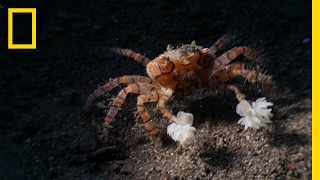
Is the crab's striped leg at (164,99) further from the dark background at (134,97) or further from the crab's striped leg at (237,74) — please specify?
the crab's striped leg at (237,74)

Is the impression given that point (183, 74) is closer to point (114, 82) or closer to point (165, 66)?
point (165, 66)

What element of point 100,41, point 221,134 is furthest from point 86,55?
point 221,134

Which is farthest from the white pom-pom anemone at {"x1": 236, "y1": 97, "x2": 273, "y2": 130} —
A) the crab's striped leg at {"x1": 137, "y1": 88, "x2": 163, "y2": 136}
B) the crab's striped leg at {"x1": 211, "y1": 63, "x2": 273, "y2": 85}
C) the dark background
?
the crab's striped leg at {"x1": 137, "y1": 88, "x2": 163, "y2": 136}

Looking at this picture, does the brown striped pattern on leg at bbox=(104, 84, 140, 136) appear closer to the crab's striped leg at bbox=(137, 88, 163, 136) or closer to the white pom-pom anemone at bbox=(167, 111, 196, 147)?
the crab's striped leg at bbox=(137, 88, 163, 136)

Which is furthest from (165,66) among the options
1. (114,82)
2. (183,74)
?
(114,82)

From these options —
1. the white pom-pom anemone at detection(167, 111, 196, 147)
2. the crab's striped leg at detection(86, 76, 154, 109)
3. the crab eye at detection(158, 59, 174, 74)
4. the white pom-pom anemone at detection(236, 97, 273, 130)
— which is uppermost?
the crab eye at detection(158, 59, 174, 74)

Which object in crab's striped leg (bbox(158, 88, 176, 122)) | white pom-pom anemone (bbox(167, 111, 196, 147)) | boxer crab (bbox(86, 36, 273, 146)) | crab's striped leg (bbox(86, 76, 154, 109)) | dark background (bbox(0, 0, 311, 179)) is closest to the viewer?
Answer: dark background (bbox(0, 0, 311, 179))

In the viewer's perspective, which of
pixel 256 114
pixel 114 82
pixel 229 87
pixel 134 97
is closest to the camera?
pixel 256 114
